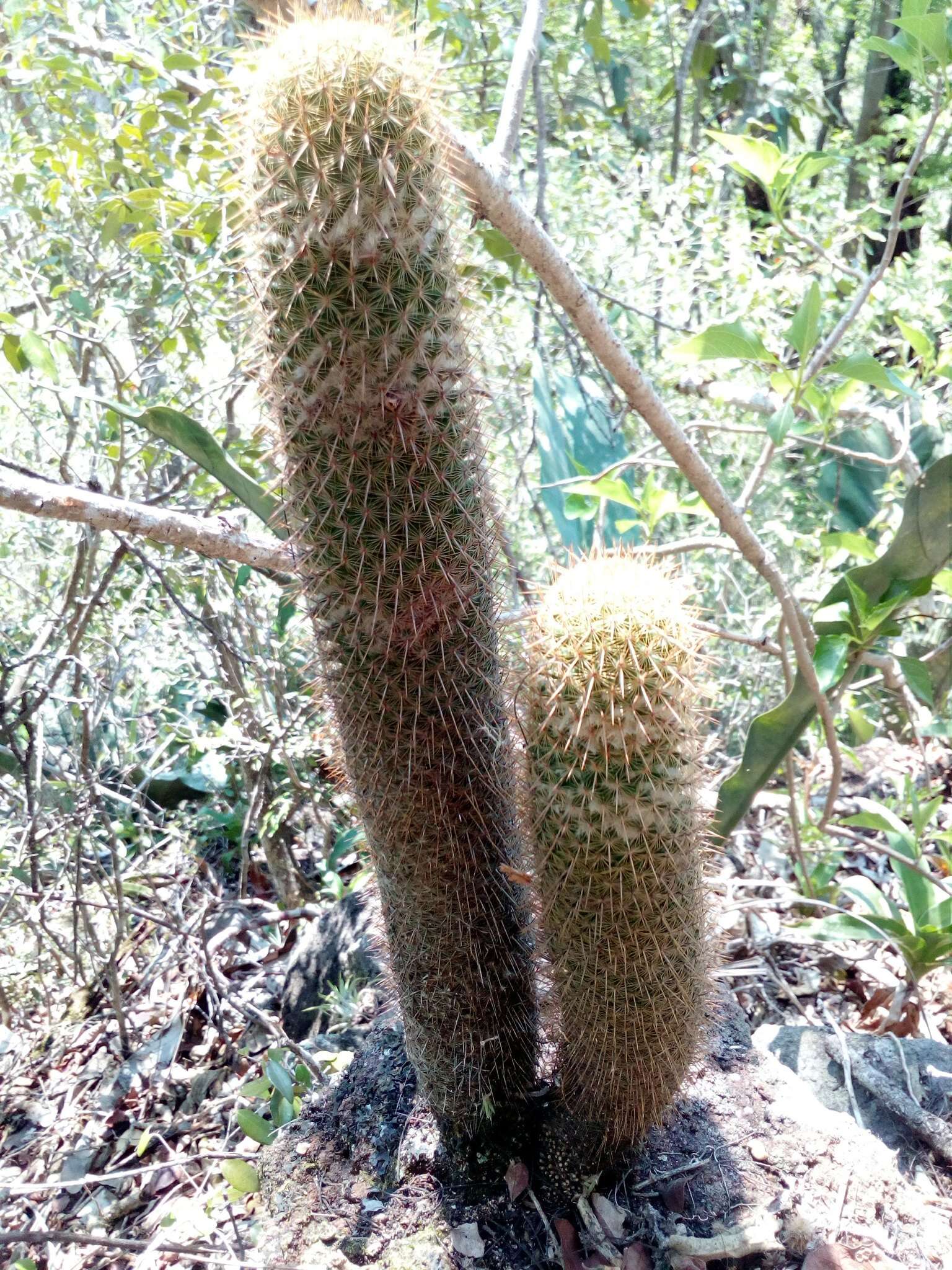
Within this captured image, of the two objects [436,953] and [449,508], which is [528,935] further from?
[449,508]

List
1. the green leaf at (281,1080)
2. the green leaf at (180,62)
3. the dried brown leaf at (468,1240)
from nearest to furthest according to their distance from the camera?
the dried brown leaf at (468,1240)
the green leaf at (281,1080)
the green leaf at (180,62)

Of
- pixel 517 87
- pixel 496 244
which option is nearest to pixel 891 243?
pixel 517 87

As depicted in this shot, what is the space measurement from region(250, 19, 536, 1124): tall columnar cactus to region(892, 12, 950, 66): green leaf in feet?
3.14

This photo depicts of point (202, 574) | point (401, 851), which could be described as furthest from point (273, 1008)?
point (401, 851)

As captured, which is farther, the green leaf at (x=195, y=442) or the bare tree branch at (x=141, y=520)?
the green leaf at (x=195, y=442)

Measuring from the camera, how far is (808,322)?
5.66 ft

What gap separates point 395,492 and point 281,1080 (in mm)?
1165

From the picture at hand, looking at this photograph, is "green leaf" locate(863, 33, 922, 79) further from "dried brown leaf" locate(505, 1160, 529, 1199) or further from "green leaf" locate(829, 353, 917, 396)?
"dried brown leaf" locate(505, 1160, 529, 1199)

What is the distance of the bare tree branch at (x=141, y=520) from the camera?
1.36 m

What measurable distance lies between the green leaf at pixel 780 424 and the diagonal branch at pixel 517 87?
0.67 m

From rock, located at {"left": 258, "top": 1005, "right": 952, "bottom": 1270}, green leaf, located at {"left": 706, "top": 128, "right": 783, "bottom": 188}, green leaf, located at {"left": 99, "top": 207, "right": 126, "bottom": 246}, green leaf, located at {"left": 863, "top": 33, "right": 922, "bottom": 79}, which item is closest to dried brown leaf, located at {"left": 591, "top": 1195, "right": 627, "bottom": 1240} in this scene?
rock, located at {"left": 258, "top": 1005, "right": 952, "bottom": 1270}

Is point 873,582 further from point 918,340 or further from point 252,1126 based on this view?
point 252,1126

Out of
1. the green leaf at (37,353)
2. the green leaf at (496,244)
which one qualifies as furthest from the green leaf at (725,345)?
the green leaf at (37,353)

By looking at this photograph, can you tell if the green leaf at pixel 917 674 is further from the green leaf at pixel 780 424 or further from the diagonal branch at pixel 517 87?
the diagonal branch at pixel 517 87
